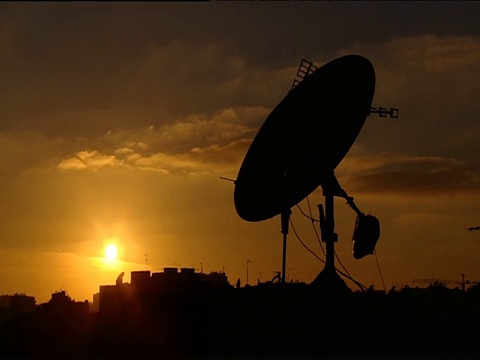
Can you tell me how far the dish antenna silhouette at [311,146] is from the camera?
181 feet

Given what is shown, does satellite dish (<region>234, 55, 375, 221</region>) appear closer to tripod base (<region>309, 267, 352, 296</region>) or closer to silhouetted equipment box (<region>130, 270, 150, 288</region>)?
tripod base (<region>309, 267, 352, 296</region>)

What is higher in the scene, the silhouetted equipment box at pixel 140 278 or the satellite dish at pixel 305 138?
the satellite dish at pixel 305 138

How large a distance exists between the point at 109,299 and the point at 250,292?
2491 cm

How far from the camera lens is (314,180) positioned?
56.0 metres

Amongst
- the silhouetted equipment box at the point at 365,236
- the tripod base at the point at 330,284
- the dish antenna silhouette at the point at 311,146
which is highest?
the dish antenna silhouette at the point at 311,146

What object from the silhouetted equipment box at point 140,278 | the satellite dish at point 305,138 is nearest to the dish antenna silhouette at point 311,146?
the satellite dish at point 305,138

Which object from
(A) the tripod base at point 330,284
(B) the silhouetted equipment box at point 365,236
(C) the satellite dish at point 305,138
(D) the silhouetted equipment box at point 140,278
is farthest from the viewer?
(D) the silhouetted equipment box at point 140,278

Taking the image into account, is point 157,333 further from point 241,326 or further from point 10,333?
point 10,333

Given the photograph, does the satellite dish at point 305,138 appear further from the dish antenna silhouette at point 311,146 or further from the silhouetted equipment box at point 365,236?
the silhouetted equipment box at point 365,236

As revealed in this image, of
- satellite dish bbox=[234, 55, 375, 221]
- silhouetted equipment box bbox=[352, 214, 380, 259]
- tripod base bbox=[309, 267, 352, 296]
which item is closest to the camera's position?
satellite dish bbox=[234, 55, 375, 221]

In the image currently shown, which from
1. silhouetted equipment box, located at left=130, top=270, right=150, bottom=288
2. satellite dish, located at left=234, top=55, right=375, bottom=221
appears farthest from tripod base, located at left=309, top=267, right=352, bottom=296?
silhouetted equipment box, located at left=130, top=270, right=150, bottom=288

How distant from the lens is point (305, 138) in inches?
2231

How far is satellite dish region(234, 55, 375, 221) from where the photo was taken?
5497cm

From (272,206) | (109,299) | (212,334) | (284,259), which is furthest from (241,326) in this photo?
(109,299)
